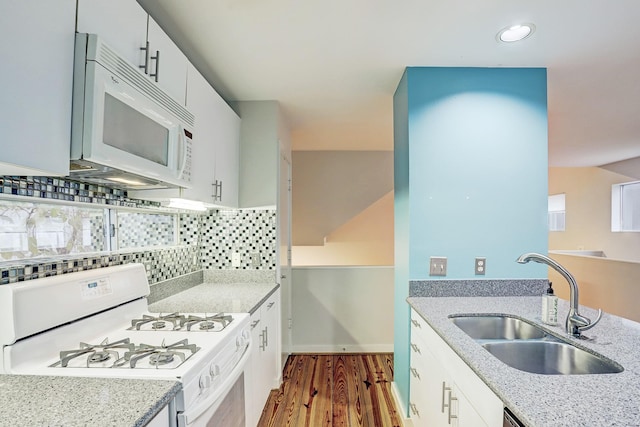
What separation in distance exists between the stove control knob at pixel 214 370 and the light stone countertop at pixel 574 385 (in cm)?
92

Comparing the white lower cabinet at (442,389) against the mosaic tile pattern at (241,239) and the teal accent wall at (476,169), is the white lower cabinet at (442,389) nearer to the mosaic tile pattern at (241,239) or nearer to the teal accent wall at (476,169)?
the teal accent wall at (476,169)

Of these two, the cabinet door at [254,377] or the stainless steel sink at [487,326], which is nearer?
the stainless steel sink at [487,326]

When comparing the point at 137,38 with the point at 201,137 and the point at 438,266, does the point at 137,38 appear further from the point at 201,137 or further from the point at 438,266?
the point at 438,266

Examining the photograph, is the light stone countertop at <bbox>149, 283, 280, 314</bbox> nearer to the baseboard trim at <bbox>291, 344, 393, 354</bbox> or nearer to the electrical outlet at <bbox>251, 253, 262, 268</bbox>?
the electrical outlet at <bbox>251, 253, 262, 268</bbox>

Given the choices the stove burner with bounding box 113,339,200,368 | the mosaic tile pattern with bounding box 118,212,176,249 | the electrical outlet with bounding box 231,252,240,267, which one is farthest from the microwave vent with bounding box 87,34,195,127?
the electrical outlet with bounding box 231,252,240,267

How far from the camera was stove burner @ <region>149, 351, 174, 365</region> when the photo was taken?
1.07m

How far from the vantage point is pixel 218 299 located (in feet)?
6.61

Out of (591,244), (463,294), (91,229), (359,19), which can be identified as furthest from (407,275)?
(591,244)

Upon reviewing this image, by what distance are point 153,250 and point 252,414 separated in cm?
115

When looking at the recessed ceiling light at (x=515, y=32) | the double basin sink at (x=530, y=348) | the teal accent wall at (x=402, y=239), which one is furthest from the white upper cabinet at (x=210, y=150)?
the recessed ceiling light at (x=515, y=32)

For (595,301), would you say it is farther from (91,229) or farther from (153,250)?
(91,229)

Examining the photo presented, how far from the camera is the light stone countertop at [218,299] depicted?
1798mm

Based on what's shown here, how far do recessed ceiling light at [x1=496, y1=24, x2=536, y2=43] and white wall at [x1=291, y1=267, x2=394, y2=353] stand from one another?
234 centimetres

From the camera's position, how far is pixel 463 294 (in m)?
2.02
